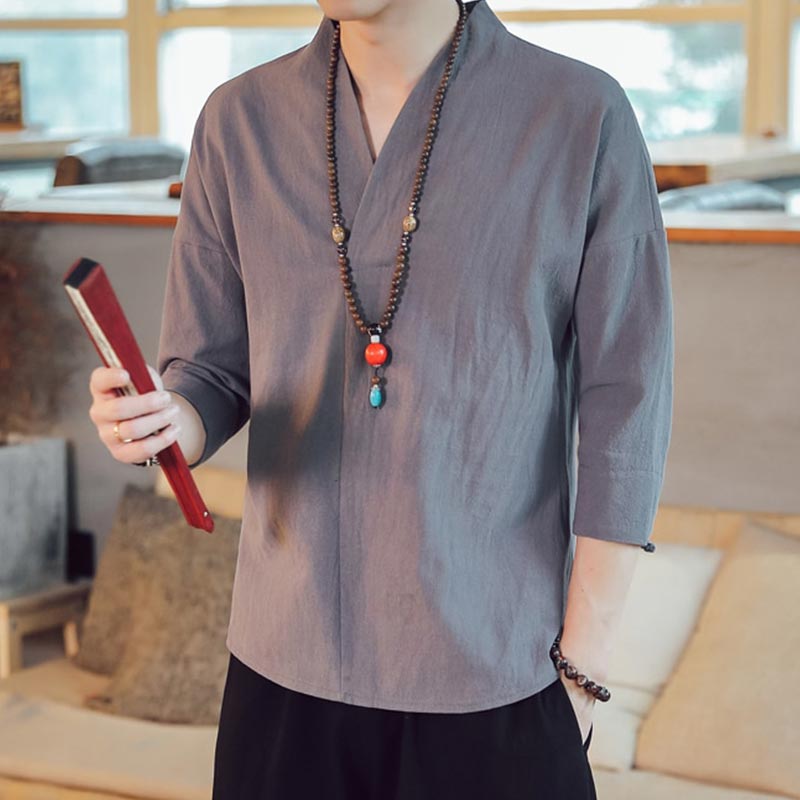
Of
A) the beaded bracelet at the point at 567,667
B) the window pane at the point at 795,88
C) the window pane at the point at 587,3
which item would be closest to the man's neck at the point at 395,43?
the beaded bracelet at the point at 567,667

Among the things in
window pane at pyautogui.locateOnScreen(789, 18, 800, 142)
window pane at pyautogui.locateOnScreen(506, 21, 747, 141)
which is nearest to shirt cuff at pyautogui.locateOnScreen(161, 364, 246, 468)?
window pane at pyautogui.locateOnScreen(506, 21, 747, 141)

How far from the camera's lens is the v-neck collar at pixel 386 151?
41.8 inches

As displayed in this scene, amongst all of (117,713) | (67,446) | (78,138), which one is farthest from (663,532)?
(78,138)

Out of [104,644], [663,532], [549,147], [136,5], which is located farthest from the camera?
[136,5]

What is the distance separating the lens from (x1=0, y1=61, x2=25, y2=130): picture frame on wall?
20.8ft

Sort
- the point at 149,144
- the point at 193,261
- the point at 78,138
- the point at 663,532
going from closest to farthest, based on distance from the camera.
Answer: the point at 193,261 < the point at 663,532 < the point at 149,144 < the point at 78,138

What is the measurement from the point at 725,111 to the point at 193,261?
6077 millimetres

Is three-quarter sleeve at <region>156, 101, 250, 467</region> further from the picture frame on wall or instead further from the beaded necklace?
the picture frame on wall

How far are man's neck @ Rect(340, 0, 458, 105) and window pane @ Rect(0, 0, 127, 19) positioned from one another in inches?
271

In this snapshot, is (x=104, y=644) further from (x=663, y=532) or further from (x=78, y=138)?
(x=78, y=138)

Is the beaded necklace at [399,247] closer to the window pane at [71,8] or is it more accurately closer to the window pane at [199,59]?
the window pane at [199,59]

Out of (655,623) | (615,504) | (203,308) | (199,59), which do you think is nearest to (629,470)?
(615,504)

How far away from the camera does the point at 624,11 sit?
22.1 ft

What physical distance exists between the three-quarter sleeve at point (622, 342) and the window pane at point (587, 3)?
227 inches
